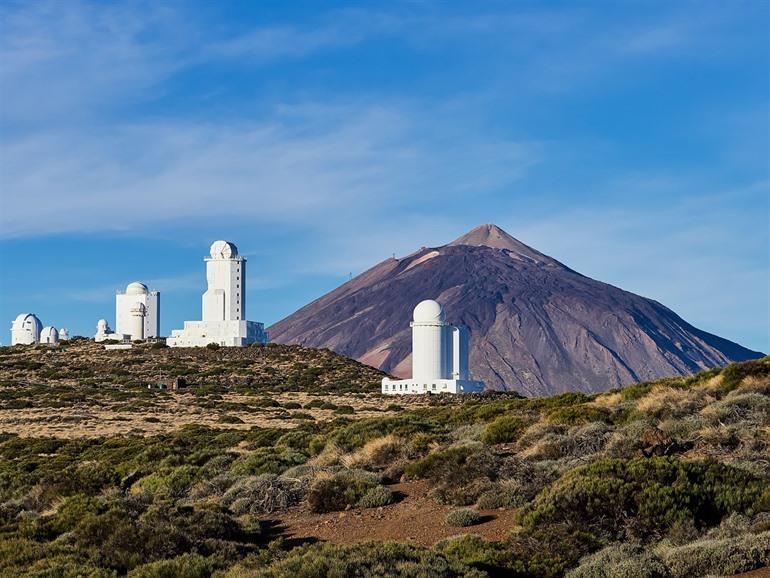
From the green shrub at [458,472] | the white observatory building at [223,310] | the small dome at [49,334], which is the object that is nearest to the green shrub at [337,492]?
the green shrub at [458,472]

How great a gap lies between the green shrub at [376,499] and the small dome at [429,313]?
43683 millimetres

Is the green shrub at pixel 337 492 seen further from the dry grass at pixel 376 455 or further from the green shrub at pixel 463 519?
the green shrub at pixel 463 519

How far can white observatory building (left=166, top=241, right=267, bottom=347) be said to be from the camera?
7350 cm

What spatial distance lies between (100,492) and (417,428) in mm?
6403

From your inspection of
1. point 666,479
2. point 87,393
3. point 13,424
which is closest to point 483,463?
point 666,479

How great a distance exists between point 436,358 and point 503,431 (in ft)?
131

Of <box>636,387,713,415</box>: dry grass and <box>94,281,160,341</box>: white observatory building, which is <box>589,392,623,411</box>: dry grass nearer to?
<box>636,387,713,415</box>: dry grass

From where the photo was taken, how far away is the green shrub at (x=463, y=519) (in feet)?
44.0

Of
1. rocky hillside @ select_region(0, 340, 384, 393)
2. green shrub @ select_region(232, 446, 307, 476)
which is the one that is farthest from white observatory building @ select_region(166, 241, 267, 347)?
green shrub @ select_region(232, 446, 307, 476)

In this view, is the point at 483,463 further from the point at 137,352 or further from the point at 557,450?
the point at 137,352

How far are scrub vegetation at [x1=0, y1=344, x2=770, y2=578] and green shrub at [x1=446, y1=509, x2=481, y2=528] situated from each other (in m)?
0.03

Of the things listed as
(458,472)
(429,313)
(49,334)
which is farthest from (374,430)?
(49,334)

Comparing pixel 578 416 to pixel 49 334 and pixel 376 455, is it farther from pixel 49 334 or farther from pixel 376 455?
pixel 49 334

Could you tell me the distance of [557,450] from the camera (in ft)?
53.9
